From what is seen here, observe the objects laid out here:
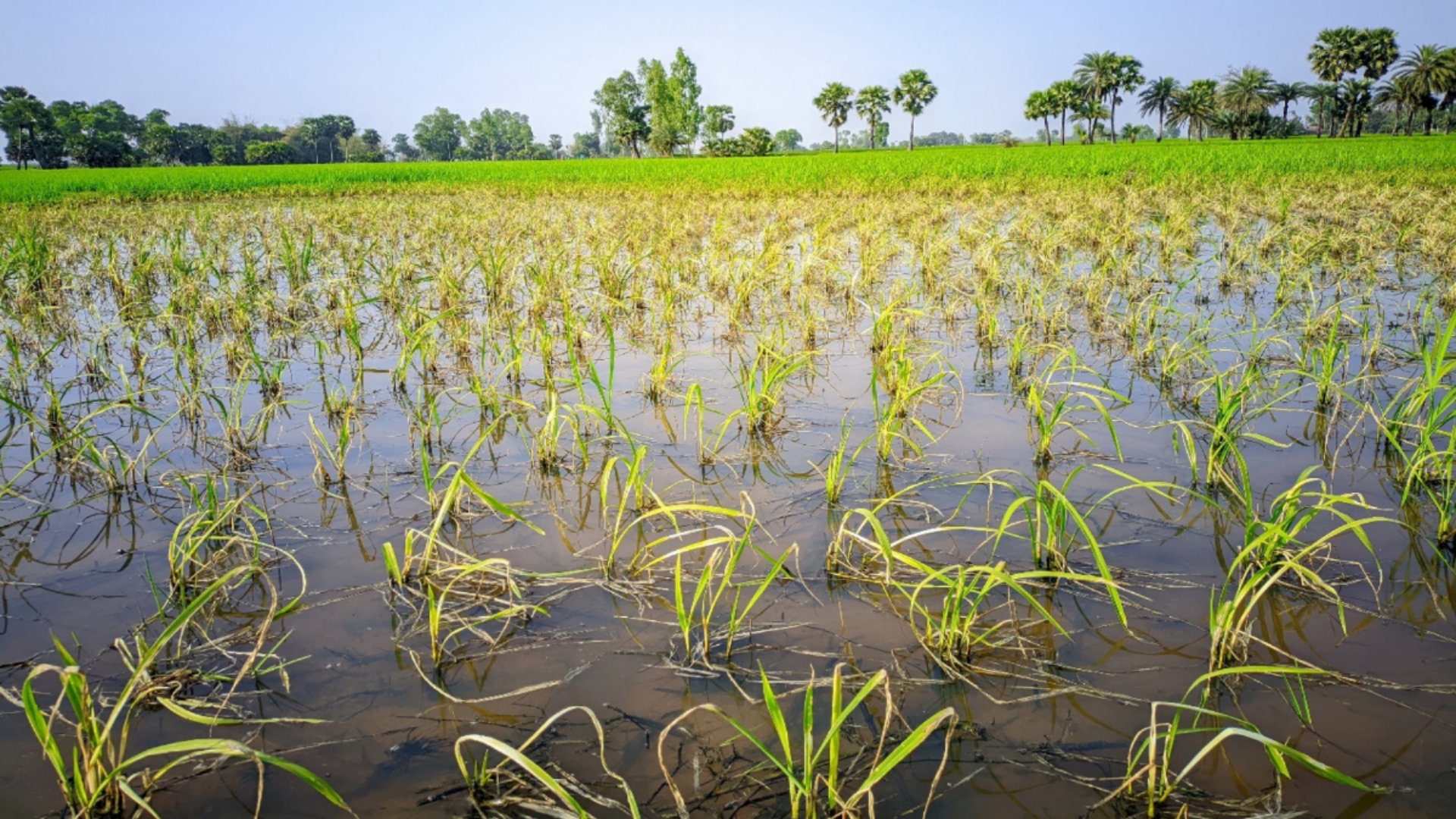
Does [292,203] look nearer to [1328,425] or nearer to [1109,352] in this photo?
[1109,352]

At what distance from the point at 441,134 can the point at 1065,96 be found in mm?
91371

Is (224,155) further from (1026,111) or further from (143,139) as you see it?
(1026,111)

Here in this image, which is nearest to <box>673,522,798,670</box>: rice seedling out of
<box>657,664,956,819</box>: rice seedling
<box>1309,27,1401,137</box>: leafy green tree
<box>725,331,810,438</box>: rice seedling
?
<box>657,664,956,819</box>: rice seedling

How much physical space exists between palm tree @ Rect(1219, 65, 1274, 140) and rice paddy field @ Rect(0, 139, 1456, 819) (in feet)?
239

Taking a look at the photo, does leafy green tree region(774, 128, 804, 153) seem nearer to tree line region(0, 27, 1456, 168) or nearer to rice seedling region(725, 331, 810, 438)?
tree line region(0, 27, 1456, 168)

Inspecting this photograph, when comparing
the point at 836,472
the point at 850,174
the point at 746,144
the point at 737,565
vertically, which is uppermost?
the point at 746,144

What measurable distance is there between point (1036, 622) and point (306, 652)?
1781mm

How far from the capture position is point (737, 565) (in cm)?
233

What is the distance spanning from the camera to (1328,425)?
3223 millimetres

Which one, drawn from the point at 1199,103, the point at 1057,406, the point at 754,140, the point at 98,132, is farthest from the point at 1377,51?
the point at 98,132

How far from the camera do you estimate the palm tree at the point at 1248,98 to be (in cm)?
6425

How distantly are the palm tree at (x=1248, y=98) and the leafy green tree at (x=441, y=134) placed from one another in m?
100.0

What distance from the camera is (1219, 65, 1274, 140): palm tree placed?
6425 cm

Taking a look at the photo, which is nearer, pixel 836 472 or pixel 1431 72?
pixel 836 472
